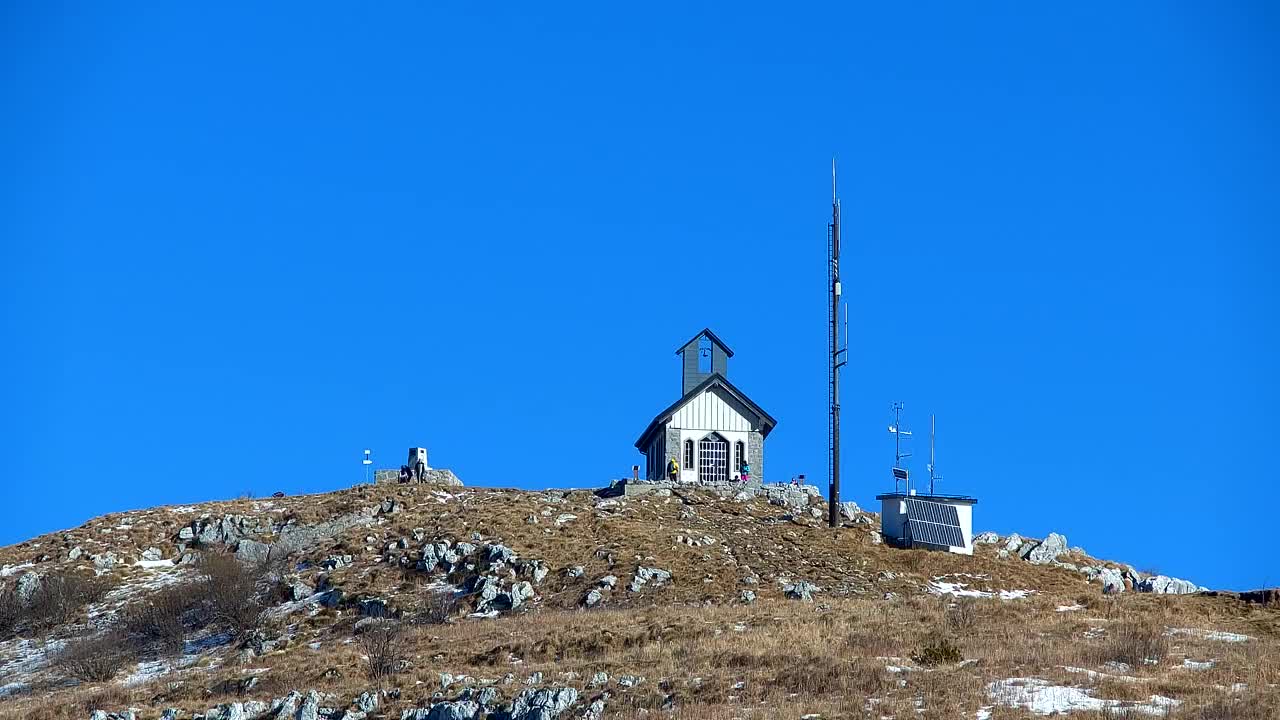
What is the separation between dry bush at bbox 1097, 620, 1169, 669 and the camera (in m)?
28.5

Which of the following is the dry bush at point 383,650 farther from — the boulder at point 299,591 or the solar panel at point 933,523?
the solar panel at point 933,523

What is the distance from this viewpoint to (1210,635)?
31.6 metres

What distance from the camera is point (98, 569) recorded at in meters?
50.5

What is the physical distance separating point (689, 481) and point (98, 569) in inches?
1044

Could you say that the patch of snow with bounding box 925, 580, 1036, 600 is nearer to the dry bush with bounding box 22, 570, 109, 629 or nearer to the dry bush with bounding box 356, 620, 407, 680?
the dry bush with bounding box 356, 620, 407, 680

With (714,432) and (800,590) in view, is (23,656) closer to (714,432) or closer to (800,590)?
(800,590)

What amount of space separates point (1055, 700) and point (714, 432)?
40011 mm

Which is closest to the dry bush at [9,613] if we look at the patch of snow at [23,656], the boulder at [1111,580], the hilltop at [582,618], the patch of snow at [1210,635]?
the hilltop at [582,618]

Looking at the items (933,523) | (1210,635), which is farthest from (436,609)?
(1210,635)

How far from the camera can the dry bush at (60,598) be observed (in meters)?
45.7

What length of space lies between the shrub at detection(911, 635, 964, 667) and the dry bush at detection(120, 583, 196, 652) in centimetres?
2431

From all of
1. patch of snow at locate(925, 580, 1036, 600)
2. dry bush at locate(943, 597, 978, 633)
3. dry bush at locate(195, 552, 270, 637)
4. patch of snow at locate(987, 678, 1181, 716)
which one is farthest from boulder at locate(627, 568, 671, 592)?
patch of snow at locate(987, 678, 1181, 716)

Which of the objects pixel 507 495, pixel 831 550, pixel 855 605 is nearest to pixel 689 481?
pixel 507 495

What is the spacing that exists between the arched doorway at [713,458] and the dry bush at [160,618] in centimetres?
2599
